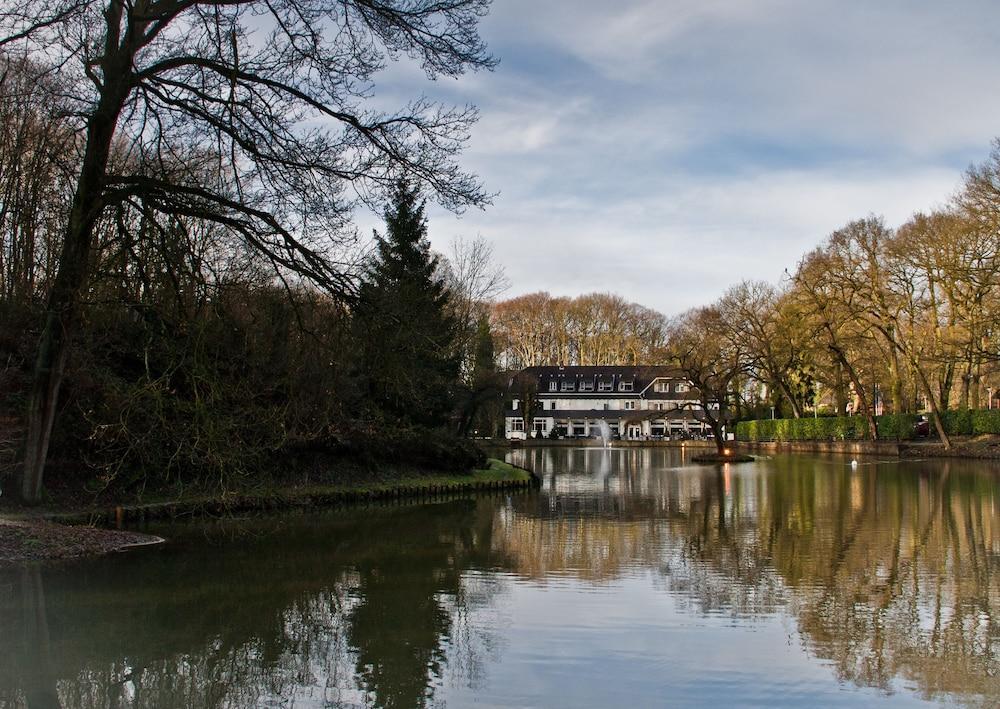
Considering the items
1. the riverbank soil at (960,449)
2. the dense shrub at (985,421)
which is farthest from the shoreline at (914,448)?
the dense shrub at (985,421)

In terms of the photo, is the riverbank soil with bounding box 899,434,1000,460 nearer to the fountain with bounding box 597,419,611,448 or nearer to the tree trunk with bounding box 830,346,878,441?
the tree trunk with bounding box 830,346,878,441

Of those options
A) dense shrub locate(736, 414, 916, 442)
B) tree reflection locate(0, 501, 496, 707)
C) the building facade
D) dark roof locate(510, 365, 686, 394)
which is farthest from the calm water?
dark roof locate(510, 365, 686, 394)

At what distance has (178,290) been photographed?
9695mm

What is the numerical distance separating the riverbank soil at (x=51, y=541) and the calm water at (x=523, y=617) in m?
0.52

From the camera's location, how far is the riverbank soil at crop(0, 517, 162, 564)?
11.9 metres

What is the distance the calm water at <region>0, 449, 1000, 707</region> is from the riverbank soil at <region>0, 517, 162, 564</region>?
520 millimetres

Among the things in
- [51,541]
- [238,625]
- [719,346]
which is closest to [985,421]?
[719,346]

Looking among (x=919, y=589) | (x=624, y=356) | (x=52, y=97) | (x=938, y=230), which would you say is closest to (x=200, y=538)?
(x=52, y=97)

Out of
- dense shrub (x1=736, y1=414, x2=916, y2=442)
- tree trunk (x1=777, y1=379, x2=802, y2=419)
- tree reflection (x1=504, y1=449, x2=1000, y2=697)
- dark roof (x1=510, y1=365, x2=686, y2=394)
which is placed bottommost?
tree reflection (x1=504, y1=449, x2=1000, y2=697)

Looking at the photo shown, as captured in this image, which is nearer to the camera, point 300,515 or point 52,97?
point 52,97

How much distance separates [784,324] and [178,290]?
1703 inches

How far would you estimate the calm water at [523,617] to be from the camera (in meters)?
6.70

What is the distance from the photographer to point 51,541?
12328 millimetres

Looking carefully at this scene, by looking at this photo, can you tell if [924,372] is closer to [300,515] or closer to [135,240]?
[300,515]
